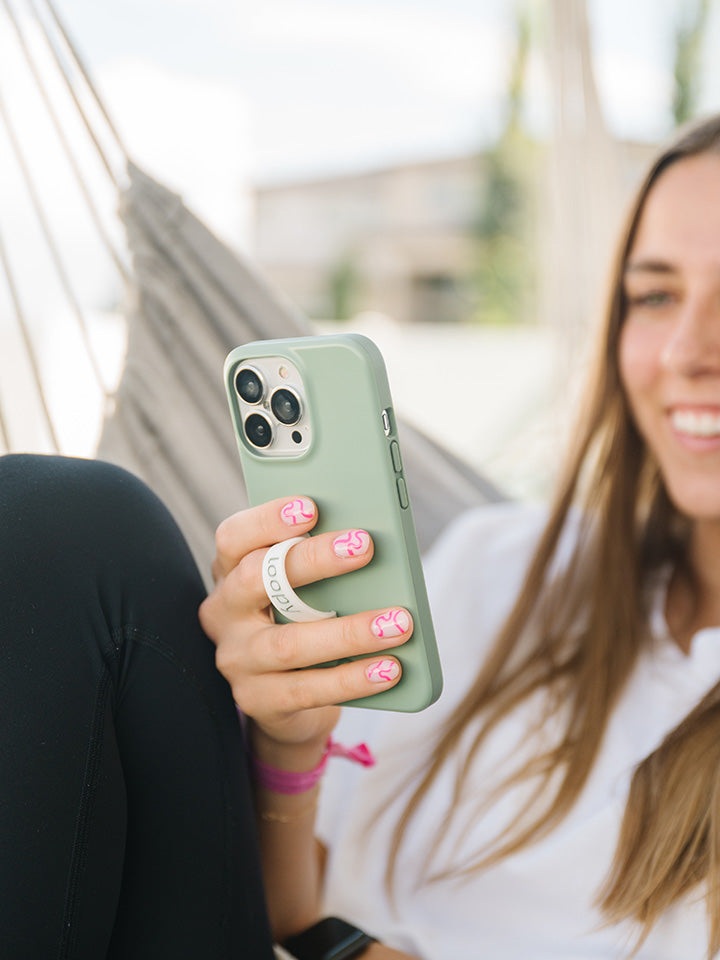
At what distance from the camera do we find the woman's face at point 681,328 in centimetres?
83

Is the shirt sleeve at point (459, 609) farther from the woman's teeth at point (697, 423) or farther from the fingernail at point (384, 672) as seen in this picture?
the fingernail at point (384, 672)

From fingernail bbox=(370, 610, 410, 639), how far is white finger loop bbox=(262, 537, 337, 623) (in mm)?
44

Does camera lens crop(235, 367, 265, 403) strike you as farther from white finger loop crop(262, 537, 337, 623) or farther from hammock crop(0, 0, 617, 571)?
hammock crop(0, 0, 617, 571)

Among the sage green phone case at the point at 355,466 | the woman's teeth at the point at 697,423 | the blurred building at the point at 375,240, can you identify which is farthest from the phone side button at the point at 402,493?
the blurred building at the point at 375,240

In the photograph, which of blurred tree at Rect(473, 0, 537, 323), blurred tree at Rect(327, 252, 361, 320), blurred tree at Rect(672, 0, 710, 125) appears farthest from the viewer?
blurred tree at Rect(327, 252, 361, 320)

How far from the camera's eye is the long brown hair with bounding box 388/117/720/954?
669mm

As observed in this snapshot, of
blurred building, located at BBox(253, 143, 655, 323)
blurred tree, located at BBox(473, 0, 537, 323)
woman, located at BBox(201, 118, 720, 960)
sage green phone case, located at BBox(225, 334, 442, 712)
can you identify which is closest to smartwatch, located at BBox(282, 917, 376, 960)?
woman, located at BBox(201, 118, 720, 960)

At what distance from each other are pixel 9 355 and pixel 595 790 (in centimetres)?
79

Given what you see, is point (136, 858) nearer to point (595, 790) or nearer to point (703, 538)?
point (595, 790)

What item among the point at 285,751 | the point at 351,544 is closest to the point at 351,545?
the point at 351,544

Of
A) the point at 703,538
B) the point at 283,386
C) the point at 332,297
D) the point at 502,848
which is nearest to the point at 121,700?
the point at 283,386

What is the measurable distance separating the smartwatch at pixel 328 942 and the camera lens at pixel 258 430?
398 mm

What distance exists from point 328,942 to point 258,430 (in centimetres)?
41

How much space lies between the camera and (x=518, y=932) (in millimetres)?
747
